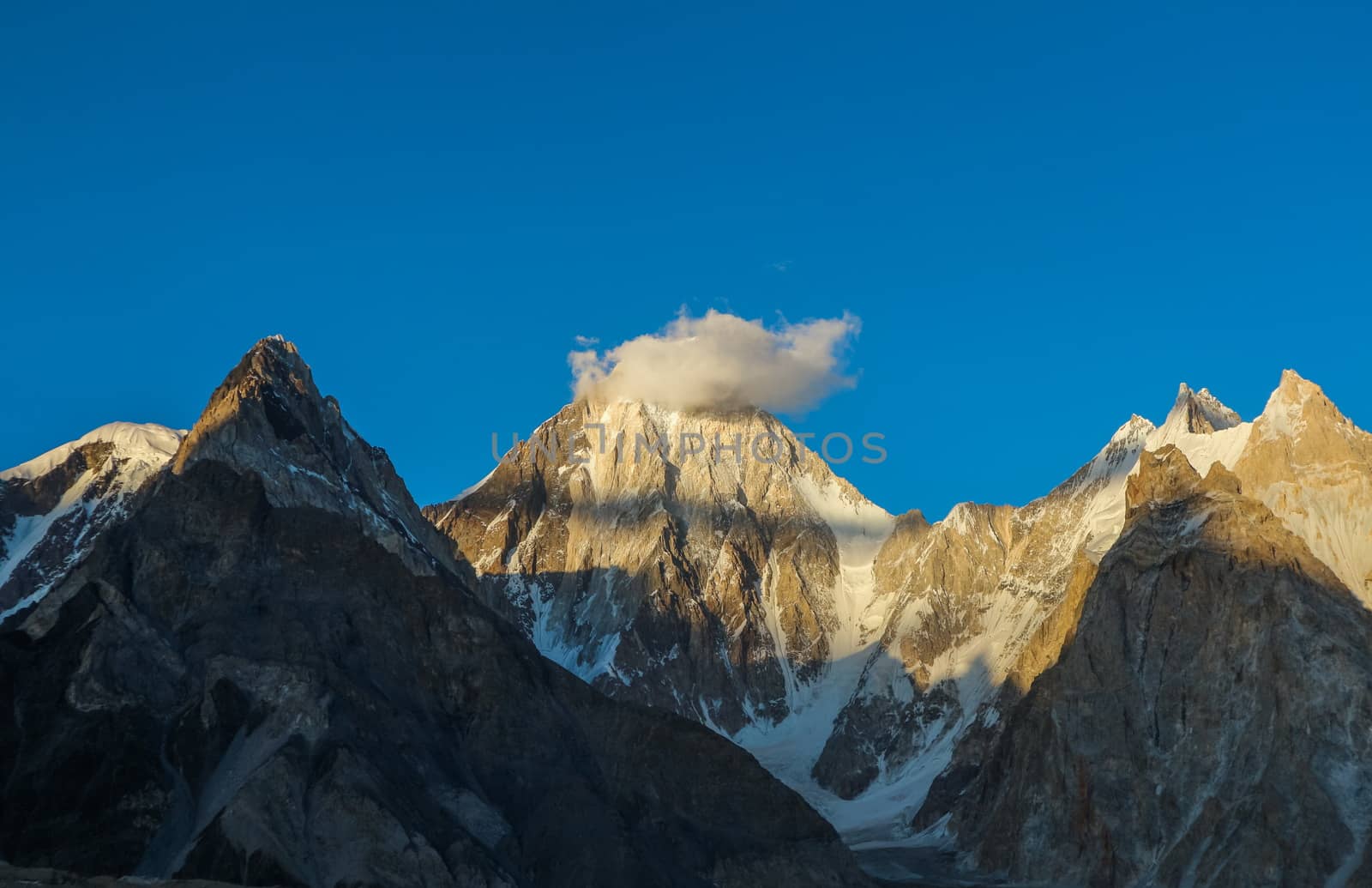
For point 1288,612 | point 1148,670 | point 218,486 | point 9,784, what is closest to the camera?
point 9,784

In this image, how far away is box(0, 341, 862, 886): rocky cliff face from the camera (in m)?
124

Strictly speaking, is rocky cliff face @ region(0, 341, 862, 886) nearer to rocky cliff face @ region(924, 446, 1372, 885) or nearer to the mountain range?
the mountain range

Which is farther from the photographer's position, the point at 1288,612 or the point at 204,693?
the point at 1288,612

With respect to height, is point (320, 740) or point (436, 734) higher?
point (436, 734)

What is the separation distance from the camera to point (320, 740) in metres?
133

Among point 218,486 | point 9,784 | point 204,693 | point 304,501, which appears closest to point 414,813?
point 204,693

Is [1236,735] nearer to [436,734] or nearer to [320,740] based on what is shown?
[436,734]

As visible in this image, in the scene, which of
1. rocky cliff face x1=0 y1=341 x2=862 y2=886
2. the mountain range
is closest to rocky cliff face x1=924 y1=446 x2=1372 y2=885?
the mountain range

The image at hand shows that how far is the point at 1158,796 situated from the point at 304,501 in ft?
314

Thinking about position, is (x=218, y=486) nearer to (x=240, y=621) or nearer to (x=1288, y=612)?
(x=240, y=621)

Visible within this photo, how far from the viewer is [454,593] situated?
16550 cm

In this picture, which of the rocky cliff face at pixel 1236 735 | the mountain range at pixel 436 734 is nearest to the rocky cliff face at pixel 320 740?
the mountain range at pixel 436 734

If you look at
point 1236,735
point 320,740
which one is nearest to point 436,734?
point 320,740

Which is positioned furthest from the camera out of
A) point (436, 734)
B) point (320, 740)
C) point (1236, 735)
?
point (1236, 735)
